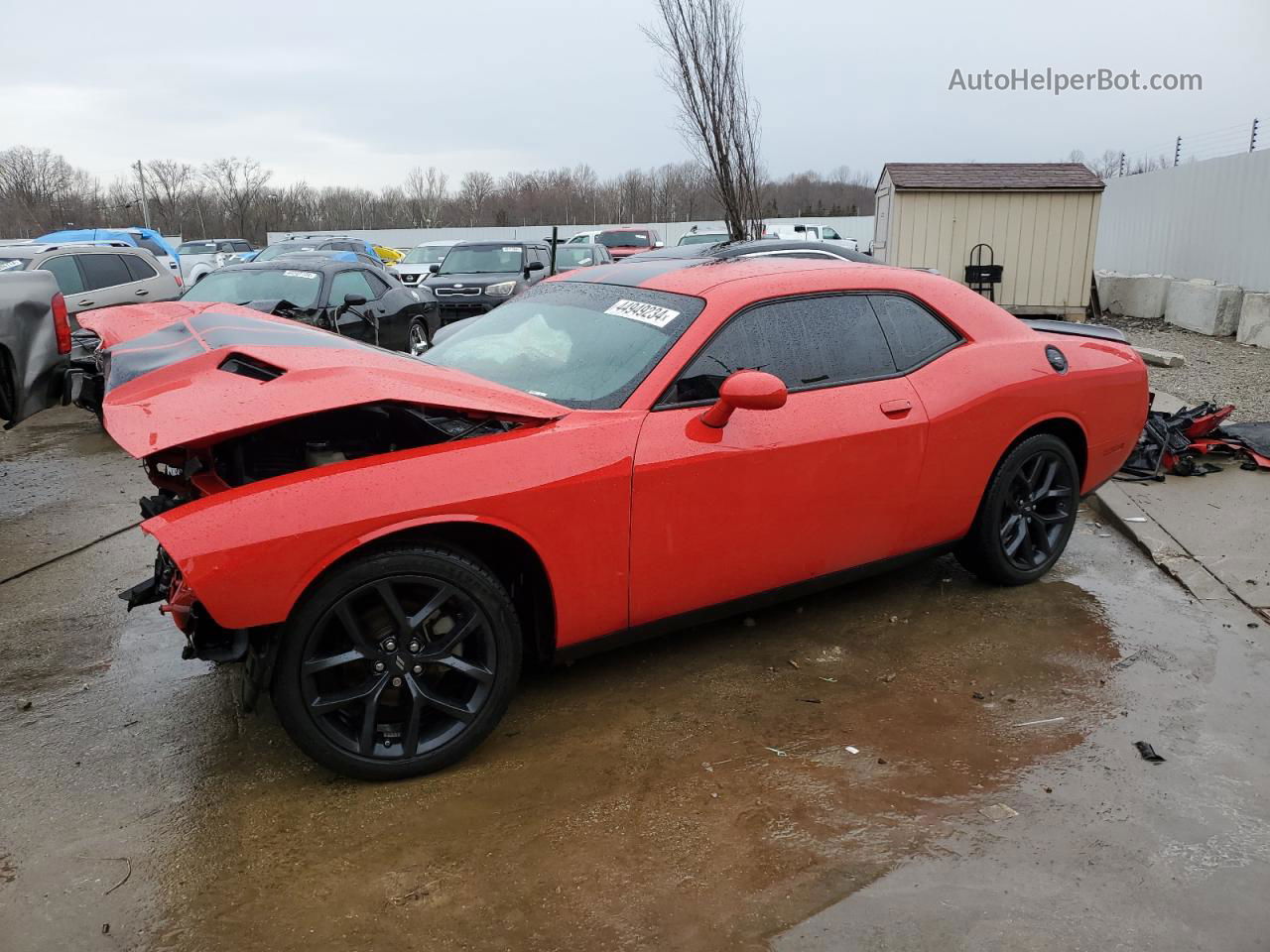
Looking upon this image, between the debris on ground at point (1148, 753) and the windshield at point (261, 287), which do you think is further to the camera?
the windshield at point (261, 287)

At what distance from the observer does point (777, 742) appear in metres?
3.23

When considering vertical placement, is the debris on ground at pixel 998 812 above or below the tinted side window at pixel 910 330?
below

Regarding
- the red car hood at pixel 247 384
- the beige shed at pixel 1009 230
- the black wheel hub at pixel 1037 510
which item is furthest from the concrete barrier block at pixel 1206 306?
the red car hood at pixel 247 384

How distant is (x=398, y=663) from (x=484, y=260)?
1461 centimetres

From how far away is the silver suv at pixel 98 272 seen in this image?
1080 cm

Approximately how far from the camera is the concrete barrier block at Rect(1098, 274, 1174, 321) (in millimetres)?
15156

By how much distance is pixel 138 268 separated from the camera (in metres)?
11.8

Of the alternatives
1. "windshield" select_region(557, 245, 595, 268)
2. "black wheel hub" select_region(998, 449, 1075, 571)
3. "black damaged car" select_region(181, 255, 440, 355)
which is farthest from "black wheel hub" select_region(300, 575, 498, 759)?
"windshield" select_region(557, 245, 595, 268)

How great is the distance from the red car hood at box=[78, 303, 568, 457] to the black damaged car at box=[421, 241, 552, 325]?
1173 cm

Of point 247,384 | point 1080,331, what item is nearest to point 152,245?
point 247,384

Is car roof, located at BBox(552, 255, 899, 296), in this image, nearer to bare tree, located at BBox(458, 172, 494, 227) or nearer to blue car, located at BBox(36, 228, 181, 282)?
blue car, located at BBox(36, 228, 181, 282)

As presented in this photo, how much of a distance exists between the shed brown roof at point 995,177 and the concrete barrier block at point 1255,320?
9.91 feet

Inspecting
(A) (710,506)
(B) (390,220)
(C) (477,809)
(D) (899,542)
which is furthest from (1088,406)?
(B) (390,220)

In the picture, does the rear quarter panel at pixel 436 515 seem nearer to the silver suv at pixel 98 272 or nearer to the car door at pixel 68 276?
the silver suv at pixel 98 272
